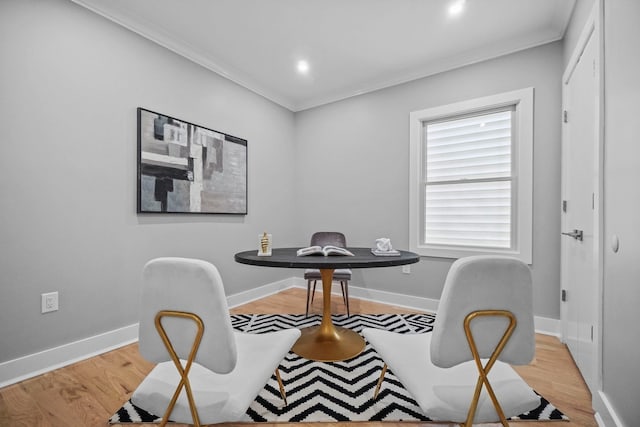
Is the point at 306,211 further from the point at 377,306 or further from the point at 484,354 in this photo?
the point at 484,354

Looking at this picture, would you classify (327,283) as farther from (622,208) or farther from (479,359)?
(622,208)

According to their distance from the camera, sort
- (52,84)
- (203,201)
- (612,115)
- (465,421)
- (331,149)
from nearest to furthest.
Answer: (465,421) < (612,115) < (52,84) < (203,201) < (331,149)

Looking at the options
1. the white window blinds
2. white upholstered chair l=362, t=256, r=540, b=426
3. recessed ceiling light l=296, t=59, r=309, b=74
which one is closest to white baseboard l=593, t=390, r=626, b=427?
white upholstered chair l=362, t=256, r=540, b=426

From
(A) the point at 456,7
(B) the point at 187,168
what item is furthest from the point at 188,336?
(A) the point at 456,7

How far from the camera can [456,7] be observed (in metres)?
2.27

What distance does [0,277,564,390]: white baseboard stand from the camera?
71.4 inches

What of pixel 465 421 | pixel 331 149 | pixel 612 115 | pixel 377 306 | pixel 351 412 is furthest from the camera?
pixel 331 149

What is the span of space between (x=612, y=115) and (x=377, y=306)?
99.1 inches

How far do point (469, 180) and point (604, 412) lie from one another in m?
2.04

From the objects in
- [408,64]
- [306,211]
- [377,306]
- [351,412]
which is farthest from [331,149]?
[351,412]

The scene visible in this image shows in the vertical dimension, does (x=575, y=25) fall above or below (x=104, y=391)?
above

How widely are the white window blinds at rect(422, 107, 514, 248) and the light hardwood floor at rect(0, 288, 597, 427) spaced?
1.11 metres

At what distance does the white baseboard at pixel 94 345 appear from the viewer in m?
1.81

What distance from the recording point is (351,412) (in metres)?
1.51
